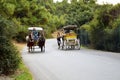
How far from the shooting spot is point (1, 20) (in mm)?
16797

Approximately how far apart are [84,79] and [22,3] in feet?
175

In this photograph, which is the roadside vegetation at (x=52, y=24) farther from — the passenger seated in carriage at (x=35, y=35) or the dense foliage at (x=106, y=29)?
the passenger seated in carriage at (x=35, y=35)

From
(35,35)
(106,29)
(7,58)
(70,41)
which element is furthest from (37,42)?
(7,58)

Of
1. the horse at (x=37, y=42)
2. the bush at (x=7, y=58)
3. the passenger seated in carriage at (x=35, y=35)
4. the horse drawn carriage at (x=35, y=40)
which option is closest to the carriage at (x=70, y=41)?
the horse drawn carriage at (x=35, y=40)

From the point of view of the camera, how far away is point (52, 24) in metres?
86.5

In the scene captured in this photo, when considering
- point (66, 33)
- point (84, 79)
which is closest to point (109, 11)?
point (66, 33)

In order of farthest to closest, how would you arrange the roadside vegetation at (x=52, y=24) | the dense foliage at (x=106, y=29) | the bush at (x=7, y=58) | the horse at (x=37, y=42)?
1. the horse at (x=37, y=42)
2. the dense foliage at (x=106, y=29)
3. the roadside vegetation at (x=52, y=24)
4. the bush at (x=7, y=58)

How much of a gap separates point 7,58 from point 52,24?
71.2 meters

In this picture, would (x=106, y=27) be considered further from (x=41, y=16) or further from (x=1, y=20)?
(x=41, y=16)

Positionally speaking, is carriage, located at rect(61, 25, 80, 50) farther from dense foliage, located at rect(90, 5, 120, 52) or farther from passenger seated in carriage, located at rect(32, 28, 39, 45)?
passenger seated in carriage, located at rect(32, 28, 39, 45)

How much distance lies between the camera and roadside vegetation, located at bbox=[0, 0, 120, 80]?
15809 mm

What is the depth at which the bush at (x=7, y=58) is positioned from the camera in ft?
49.1

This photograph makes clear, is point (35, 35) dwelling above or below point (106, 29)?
below

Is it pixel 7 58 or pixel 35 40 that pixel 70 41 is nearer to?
pixel 35 40
